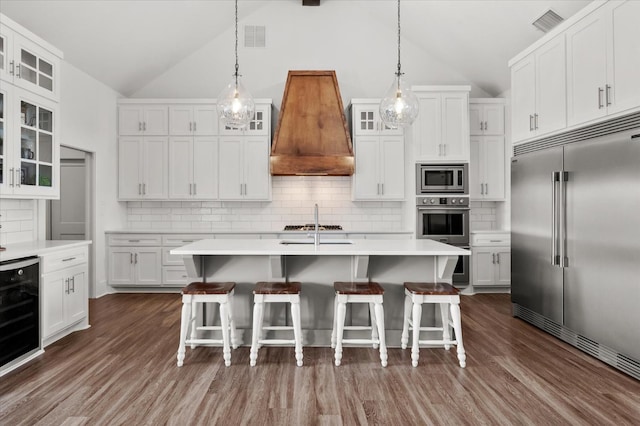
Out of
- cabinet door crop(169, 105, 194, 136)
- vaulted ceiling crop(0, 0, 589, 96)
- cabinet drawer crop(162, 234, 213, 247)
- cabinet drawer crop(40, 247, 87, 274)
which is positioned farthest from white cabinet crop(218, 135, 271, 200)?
cabinet drawer crop(40, 247, 87, 274)

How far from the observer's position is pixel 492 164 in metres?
5.95

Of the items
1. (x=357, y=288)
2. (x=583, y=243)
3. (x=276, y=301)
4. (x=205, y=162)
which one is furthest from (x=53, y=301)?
(x=583, y=243)

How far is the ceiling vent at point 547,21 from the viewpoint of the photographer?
168 inches

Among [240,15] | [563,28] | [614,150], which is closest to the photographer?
[614,150]

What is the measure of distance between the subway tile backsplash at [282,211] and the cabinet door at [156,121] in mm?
1073

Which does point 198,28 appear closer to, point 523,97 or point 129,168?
point 129,168

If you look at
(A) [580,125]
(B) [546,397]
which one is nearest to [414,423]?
(B) [546,397]

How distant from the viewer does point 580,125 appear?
3467 millimetres

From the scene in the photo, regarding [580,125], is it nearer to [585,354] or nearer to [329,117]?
[585,354]

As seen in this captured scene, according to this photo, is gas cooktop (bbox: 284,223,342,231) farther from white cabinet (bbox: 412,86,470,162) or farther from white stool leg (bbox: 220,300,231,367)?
white stool leg (bbox: 220,300,231,367)

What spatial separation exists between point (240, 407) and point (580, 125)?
3.44m

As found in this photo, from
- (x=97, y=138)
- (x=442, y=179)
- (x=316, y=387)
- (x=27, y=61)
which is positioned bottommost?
(x=316, y=387)

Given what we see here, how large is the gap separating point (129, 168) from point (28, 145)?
2.36 metres

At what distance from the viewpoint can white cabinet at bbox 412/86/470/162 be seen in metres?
5.66
